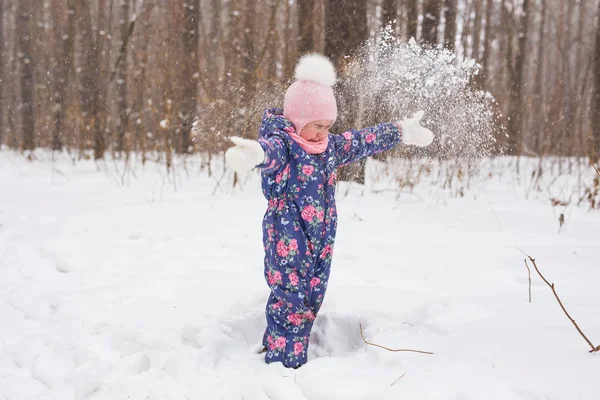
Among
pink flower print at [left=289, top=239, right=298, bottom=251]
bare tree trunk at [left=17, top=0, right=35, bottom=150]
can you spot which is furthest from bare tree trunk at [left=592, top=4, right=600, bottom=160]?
bare tree trunk at [left=17, top=0, right=35, bottom=150]

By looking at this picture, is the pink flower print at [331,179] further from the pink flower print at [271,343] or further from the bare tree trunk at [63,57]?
the bare tree trunk at [63,57]

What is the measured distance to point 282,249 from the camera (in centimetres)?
207

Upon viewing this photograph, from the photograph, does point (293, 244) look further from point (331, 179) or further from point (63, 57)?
point (63, 57)

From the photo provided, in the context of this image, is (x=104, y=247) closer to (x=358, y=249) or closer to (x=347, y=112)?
(x=358, y=249)

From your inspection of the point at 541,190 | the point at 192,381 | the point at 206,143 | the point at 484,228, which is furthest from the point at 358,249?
the point at 541,190

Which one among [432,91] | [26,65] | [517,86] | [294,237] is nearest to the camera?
[294,237]

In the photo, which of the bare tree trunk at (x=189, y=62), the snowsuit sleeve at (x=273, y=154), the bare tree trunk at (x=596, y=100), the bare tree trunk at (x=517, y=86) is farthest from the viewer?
the bare tree trunk at (x=517, y=86)

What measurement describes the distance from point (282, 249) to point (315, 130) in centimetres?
56

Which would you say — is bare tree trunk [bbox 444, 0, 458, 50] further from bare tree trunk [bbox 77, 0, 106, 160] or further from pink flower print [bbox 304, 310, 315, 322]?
pink flower print [bbox 304, 310, 315, 322]

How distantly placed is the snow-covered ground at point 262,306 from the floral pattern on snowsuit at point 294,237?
0.66ft

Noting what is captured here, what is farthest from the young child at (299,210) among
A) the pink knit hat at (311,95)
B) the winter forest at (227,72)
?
the winter forest at (227,72)

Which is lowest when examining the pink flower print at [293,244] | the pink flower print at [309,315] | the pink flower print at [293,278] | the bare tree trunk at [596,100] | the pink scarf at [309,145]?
the pink flower print at [309,315]

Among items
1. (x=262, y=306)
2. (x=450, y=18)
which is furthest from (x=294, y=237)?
(x=450, y=18)

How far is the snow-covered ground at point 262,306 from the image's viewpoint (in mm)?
1682
